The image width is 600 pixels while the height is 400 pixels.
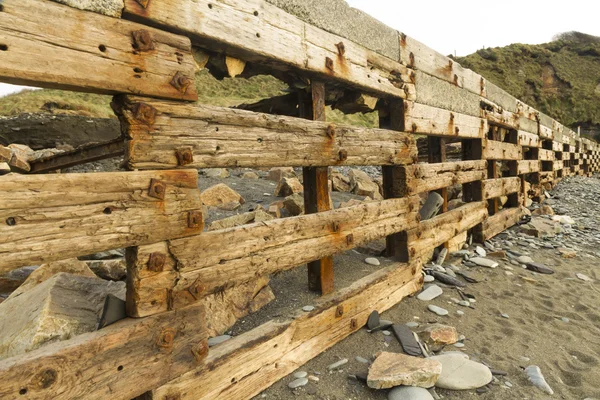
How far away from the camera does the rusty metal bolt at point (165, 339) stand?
1.88 m

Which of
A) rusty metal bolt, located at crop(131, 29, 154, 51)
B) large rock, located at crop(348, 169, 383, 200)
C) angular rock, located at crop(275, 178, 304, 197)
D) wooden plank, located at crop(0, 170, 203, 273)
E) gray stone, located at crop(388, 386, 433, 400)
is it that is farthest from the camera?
large rock, located at crop(348, 169, 383, 200)

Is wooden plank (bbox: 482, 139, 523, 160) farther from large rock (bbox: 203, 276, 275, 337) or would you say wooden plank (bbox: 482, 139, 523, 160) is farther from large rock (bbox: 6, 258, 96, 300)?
large rock (bbox: 6, 258, 96, 300)

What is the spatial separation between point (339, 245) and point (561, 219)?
7769 mm

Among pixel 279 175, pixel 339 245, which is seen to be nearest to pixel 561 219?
pixel 279 175

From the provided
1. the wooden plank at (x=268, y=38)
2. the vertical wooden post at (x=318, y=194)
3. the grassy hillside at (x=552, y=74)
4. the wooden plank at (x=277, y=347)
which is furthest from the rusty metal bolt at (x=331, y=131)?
the grassy hillside at (x=552, y=74)

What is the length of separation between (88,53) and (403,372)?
2821mm

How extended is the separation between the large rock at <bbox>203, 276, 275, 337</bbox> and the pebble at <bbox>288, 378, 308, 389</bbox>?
0.70 metres

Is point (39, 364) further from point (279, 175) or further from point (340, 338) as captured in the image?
point (279, 175)

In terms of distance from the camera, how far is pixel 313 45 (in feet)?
9.57

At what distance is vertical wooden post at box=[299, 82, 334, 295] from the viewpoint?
121 inches

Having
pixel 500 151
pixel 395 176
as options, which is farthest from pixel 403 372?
pixel 500 151

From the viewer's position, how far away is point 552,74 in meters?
37.5

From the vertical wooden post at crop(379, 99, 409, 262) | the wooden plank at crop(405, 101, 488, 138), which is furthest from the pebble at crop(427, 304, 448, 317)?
the wooden plank at crop(405, 101, 488, 138)

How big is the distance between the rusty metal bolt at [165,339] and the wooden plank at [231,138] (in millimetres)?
942
